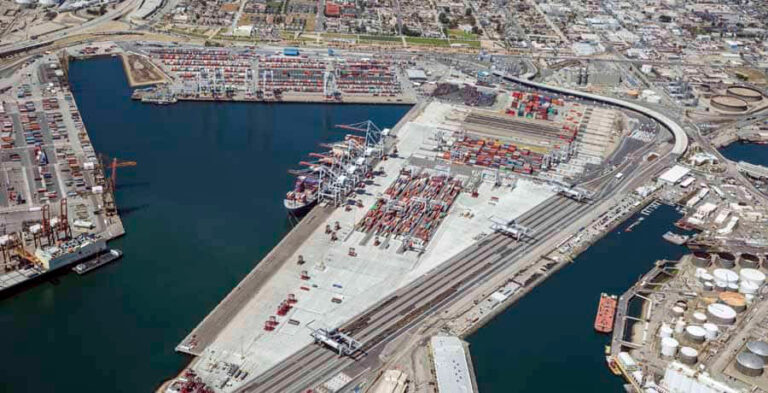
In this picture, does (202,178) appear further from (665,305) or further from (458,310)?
(665,305)

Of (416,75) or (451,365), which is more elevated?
(416,75)

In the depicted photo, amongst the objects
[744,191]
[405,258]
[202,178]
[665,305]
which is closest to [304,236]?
[405,258]

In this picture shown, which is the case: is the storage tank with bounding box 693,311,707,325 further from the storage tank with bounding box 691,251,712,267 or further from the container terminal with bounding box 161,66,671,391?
the container terminal with bounding box 161,66,671,391

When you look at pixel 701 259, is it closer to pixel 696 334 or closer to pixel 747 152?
pixel 696 334

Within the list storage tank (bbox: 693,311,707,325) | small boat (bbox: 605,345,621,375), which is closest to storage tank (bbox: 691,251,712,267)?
storage tank (bbox: 693,311,707,325)

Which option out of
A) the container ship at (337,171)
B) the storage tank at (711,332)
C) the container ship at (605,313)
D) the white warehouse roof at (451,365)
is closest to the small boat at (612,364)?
the container ship at (605,313)

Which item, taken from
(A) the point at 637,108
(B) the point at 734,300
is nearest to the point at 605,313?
(B) the point at 734,300

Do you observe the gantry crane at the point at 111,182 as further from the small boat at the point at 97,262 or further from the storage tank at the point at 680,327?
the storage tank at the point at 680,327
